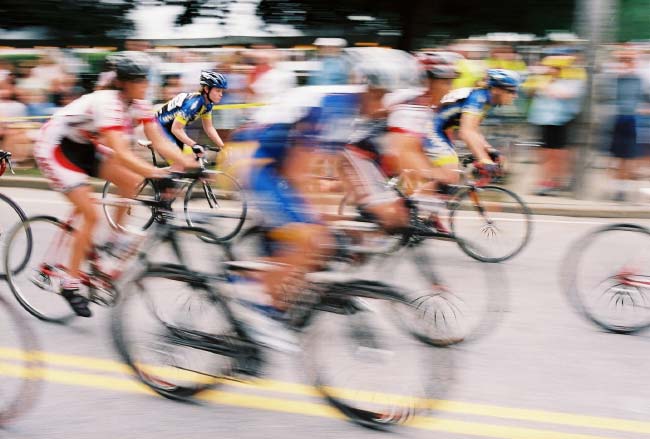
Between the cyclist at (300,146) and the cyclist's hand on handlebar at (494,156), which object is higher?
the cyclist's hand on handlebar at (494,156)

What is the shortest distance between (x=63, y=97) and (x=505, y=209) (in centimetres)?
741

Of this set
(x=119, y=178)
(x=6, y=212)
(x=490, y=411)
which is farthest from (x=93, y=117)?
(x=490, y=411)

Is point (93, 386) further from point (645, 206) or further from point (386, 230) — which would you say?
point (645, 206)

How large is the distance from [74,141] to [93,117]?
1.00ft

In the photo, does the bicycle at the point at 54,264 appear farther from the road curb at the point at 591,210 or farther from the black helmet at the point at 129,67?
the road curb at the point at 591,210

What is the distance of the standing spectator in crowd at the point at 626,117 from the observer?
10.3 meters

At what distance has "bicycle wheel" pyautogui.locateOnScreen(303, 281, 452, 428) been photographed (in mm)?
3918

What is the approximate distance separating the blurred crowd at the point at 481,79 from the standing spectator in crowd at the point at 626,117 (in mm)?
12

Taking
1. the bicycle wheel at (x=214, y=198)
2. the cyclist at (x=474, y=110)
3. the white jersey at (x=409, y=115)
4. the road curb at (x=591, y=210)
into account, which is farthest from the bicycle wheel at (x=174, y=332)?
the road curb at (x=591, y=210)

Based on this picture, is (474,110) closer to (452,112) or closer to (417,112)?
(452,112)

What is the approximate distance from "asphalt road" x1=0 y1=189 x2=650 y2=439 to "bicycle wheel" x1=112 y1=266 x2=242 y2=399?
0.13m

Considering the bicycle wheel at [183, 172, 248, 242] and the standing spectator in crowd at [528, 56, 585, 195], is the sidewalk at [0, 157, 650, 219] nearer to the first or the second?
the standing spectator in crowd at [528, 56, 585, 195]

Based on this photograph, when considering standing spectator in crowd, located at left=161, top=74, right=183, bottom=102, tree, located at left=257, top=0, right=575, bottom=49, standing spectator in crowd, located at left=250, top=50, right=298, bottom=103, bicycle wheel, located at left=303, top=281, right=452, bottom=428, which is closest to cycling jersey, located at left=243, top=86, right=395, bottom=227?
bicycle wheel, located at left=303, top=281, right=452, bottom=428

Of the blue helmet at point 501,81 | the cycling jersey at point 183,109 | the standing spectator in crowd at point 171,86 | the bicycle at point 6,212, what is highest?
the standing spectator in crowd at point 171,86
